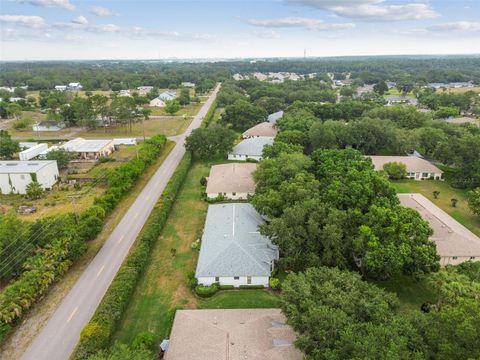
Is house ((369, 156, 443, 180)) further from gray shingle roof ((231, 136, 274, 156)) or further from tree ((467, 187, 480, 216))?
gray shingle roof ((231, 136, 274, 156))

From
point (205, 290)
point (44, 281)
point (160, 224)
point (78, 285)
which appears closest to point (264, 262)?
point (205, 290)

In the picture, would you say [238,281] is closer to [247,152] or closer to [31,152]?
[247,152]

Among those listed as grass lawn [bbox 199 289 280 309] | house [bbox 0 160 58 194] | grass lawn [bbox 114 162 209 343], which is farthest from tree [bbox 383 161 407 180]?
house [bbox 0 160 58 194]

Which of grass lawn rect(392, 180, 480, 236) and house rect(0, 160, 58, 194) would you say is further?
house rect(0, 160, 58, 194)

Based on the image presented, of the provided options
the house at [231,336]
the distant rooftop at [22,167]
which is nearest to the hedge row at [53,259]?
the house at [231,336]

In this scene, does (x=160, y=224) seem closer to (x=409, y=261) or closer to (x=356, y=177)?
(x=356, y=177)

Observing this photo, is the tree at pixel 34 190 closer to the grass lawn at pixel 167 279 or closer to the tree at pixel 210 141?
the grass lawn at pixel 167 279
